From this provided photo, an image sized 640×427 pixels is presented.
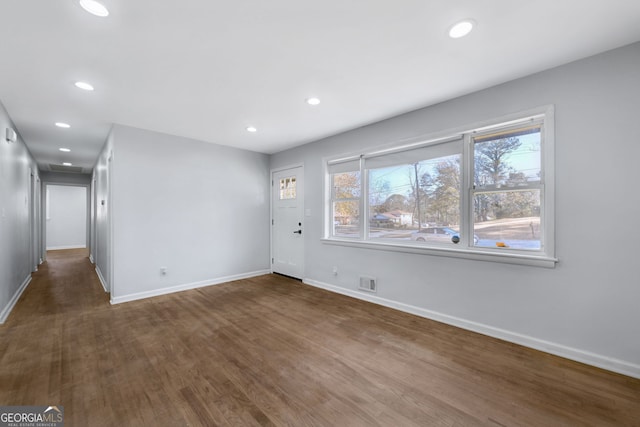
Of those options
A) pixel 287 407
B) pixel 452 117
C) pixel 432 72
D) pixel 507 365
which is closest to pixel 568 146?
pixel 452 117

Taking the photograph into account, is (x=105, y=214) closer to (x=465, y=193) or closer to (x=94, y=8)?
(x=94, y=8)

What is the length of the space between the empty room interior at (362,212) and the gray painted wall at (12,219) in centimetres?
7

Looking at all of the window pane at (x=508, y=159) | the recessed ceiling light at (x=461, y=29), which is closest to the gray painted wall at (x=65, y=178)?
the recessed ceiling light at (x=461, y=29)

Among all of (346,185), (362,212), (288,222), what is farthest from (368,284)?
(288,222)

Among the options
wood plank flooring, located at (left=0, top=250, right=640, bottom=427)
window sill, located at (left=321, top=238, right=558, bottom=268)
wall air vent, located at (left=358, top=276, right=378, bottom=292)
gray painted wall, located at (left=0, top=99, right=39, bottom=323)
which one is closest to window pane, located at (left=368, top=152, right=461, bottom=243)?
window sill, located at (left=321, top=238, right=558, bottom=268)

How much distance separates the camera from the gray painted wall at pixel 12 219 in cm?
310

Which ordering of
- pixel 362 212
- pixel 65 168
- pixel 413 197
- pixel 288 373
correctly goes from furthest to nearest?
1. pixel 65 168
2. pixel 362 212
3. pixel 413 197
4. pixel 288 373

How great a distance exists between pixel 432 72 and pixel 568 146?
134 centimetres

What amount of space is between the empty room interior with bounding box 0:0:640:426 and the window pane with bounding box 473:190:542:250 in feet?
0.09

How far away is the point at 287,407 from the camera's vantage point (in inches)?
68.1

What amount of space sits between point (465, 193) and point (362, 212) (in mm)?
1459

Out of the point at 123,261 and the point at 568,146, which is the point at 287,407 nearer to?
the point at 568,146

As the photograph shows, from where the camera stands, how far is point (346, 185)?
14.1ft

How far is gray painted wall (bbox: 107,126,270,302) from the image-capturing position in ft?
12.5
